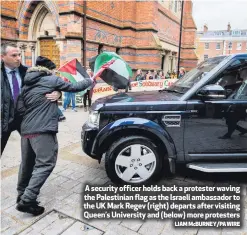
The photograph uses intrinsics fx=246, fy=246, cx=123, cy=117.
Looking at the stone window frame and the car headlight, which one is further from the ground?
the stone window frame

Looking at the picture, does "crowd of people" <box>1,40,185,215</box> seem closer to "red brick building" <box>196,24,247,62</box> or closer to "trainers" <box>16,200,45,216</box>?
"trainers" <box>16,200,45,216</box>

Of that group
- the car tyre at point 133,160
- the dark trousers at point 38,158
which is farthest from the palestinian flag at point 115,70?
the dark trousers at point 38,158

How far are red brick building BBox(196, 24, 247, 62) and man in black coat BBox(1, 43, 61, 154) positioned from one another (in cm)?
6770

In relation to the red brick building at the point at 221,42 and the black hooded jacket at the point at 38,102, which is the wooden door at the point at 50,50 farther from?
the red brick building at the point at 221,42

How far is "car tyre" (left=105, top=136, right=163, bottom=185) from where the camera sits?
3479 millimetres

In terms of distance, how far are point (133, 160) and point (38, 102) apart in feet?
5.03

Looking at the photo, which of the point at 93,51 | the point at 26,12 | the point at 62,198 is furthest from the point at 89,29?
the point at 62,198

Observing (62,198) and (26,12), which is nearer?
(62,198)

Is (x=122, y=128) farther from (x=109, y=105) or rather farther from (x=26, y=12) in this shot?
(x=26, y=12)

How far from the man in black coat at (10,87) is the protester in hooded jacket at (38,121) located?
0.38 feet

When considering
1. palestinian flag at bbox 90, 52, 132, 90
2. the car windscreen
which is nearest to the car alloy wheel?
the car windscreen

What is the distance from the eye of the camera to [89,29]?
44.9ft

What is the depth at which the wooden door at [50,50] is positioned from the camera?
45.8ft

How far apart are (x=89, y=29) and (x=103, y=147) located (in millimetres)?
11481
